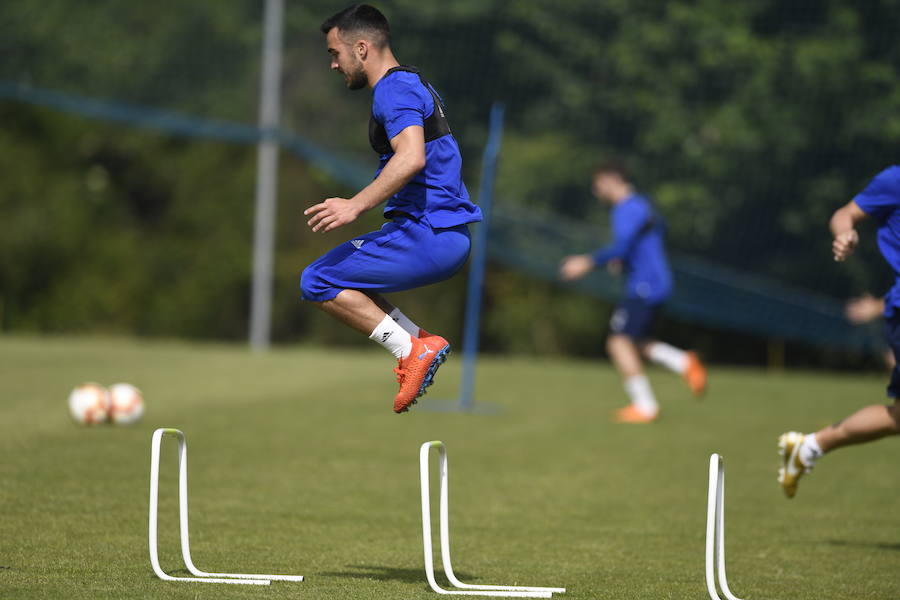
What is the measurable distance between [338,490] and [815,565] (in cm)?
311

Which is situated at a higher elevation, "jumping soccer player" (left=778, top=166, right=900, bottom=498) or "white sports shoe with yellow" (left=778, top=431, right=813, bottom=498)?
"jumping soccer player" (left=778, top=166, right=900, bottom=498)

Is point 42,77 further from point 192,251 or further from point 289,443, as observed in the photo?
point 289,443

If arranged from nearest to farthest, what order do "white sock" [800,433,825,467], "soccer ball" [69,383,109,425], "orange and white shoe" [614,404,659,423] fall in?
"white sock" [800,433,825,467]
"soccer ball" [69,383,109,425]
"orange and white shoe" [614,404,659,423]

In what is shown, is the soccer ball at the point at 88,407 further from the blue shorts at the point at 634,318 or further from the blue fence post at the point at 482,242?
the blue shorts at the point at 634,318

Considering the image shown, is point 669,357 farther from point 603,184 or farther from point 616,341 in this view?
point 603,184

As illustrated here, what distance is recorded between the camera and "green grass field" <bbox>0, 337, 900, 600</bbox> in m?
5.93

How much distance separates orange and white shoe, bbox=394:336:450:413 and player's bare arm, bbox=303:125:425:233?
70 centimetres

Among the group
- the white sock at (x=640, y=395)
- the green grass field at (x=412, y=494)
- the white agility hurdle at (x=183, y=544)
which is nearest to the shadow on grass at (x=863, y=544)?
the green grass field at (x=412, y=494)

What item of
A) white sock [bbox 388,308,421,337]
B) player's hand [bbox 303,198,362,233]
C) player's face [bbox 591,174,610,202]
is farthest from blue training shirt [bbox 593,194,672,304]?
player's hand [bbox 303,198,362,233]

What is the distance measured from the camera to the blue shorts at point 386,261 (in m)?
5.77

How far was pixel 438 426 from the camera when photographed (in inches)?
471

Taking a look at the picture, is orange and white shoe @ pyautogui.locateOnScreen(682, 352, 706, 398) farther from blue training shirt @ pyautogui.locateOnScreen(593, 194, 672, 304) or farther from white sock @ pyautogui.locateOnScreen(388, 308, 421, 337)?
white sock @ pyautogui.locateOnScreen(388, 308, 421, 337)

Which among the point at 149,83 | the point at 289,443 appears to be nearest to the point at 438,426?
the point at 289,443

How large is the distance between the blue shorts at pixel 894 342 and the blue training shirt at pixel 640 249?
6292 mm
